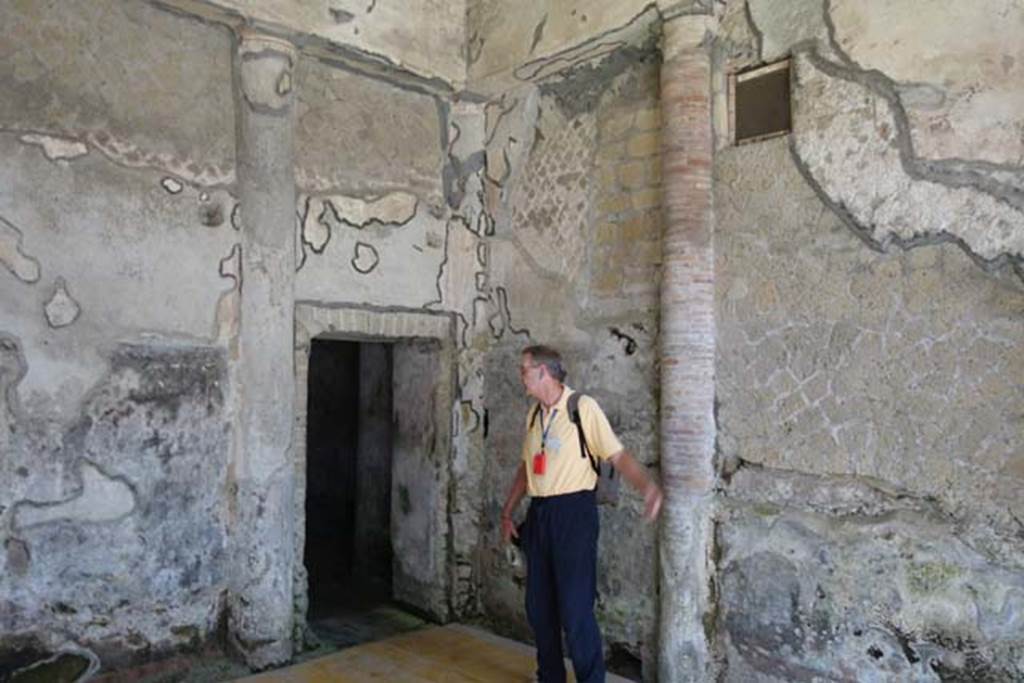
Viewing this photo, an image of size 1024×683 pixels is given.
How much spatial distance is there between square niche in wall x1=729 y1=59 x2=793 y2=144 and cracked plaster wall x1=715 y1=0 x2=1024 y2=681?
6cm

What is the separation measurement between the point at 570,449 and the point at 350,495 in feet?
12.2

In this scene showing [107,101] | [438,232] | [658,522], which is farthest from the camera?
[438,232]

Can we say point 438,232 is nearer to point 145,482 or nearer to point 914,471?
point 145,482

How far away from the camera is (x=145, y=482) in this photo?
3.48 meters

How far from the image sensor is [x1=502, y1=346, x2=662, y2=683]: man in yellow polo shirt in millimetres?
3121

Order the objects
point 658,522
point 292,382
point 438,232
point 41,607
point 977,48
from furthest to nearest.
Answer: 1. point 438,232
2. point 292,382
3. point 658,522
4. point 41,607
5. point 977,48

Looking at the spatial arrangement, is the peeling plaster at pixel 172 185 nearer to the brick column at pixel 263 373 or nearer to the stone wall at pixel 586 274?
the brick column at pixel 263 373

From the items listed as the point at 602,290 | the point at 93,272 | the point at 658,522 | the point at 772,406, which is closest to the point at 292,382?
the point at 93,272

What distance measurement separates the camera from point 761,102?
3.44 m

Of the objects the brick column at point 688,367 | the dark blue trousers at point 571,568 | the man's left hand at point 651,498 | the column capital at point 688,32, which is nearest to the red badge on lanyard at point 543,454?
the dark blue trousers at point 571,568

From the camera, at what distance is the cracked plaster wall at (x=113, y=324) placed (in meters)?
3.16

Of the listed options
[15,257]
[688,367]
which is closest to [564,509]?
[688,367]

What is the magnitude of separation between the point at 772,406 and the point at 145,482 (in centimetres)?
275

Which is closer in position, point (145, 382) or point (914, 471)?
point (914, 471)
